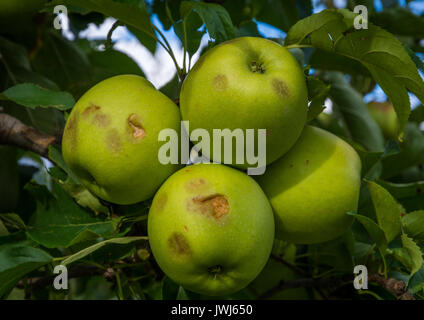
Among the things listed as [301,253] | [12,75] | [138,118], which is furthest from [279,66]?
[12,75]

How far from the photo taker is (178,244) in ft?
2.75

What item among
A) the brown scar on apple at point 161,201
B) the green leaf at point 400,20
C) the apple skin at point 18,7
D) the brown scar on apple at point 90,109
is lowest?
the brown scar on apple at point 161,201

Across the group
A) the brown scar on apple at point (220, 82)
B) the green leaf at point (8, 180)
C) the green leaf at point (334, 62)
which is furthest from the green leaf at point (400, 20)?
the green leaf at point (8, 180)

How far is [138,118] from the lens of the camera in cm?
90

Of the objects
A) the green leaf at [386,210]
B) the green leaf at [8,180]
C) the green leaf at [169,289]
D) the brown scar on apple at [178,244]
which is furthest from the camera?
the green leaf at [8,180]

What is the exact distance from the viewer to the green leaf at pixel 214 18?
958mm

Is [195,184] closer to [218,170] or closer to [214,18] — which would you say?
[218,170]

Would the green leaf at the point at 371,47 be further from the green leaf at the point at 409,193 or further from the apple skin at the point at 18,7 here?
the apple skin at the point at 18,7

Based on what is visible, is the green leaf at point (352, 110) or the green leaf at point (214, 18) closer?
the green leaf at point (214, 18)

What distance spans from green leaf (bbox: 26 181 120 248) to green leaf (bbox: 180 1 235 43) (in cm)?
43

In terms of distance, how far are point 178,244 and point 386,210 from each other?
0.42 metres

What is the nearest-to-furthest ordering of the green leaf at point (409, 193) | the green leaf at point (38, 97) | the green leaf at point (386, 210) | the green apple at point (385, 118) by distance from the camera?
the green leaf at point (386, 210)
the green leaf at point (38, 97)
the green leaf at point (409, 193)
the green apple at point (385, 118)
